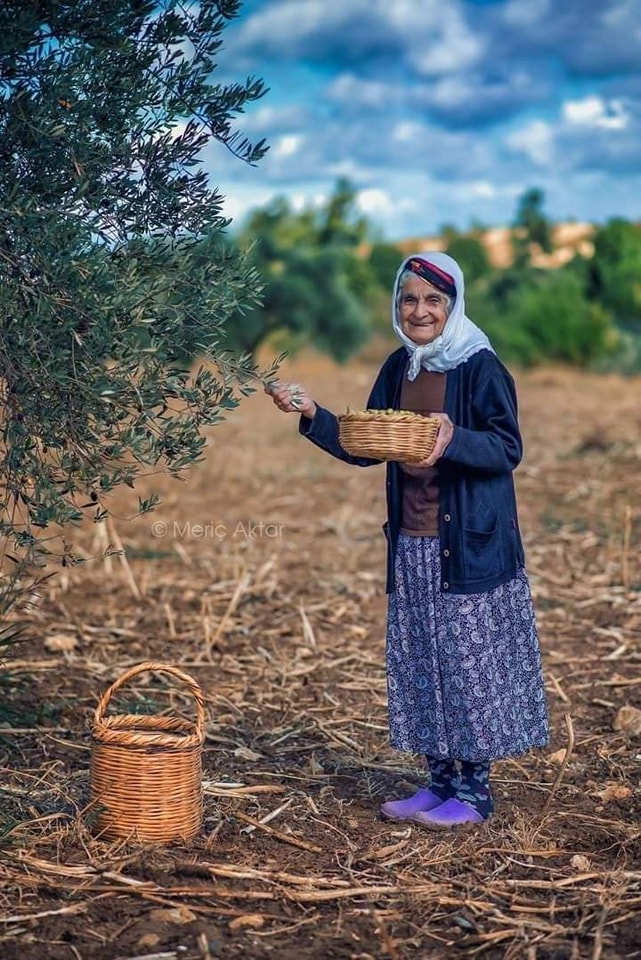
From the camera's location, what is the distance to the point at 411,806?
17.3ft

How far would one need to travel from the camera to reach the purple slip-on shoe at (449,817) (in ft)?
17.0

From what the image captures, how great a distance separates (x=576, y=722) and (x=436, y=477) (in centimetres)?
232

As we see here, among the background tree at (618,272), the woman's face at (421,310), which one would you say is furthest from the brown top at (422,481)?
the background tree at (618,272)

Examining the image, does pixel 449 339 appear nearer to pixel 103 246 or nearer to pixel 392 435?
pixel 392 435

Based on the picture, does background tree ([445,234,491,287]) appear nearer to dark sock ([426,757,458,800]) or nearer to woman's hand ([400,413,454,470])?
dark sock ([426,757,458,800])

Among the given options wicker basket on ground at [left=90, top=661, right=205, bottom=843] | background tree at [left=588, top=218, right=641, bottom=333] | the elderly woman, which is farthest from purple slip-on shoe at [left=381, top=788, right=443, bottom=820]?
background tree at [left=588, top=218, right=641, bottom=333]

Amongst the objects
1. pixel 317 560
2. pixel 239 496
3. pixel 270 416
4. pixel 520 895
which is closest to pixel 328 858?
pixel 520 895

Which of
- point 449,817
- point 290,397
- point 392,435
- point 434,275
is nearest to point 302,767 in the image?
point 449,817

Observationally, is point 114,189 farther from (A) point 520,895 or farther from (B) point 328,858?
(A) point 520,895

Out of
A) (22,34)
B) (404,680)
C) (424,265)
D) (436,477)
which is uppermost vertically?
(22,34)

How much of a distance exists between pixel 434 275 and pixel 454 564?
3.74 ft

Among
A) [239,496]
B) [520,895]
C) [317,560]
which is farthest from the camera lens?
[239,496]

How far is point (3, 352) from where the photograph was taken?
479 centimetres

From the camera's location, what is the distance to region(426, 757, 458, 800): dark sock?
534 centimetres
